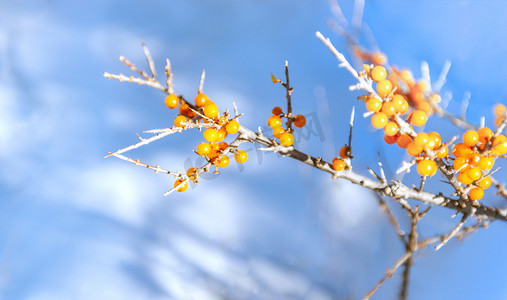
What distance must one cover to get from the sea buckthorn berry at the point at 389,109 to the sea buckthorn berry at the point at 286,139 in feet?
0.33

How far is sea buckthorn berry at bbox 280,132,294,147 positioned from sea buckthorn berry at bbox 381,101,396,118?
0.10m

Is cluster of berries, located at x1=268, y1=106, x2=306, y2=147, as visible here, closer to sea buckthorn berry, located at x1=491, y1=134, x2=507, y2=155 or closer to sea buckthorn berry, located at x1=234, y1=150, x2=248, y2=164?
sea buckthorn berry, located at x1=234, y1=150, x2=248, y2=164

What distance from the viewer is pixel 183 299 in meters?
1.04

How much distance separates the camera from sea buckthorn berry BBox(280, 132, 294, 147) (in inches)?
16.5

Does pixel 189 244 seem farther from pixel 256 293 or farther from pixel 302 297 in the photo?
pixel 302 297

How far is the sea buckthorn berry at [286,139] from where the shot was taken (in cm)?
42

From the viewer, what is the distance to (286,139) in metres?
0.42

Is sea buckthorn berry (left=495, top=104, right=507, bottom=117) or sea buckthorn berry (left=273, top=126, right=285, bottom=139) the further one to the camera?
sea buckthorn berry (left=495, top=104, right=507, bottom=117)

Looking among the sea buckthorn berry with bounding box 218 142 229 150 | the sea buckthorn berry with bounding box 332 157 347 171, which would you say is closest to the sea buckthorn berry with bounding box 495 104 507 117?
the sea buckthorn berry with bounding box 332 157 347 171

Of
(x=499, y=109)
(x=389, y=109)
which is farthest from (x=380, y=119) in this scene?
(x=499, y=109)

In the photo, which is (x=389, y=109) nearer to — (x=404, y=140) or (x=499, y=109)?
(x=404, y=140)

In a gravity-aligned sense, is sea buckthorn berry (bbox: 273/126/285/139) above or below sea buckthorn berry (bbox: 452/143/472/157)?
below

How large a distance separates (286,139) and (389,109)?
11 centimetres

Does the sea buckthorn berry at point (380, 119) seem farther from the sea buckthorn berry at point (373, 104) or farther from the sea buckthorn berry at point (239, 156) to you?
the sea buckthorn berry at point (239, 156)
